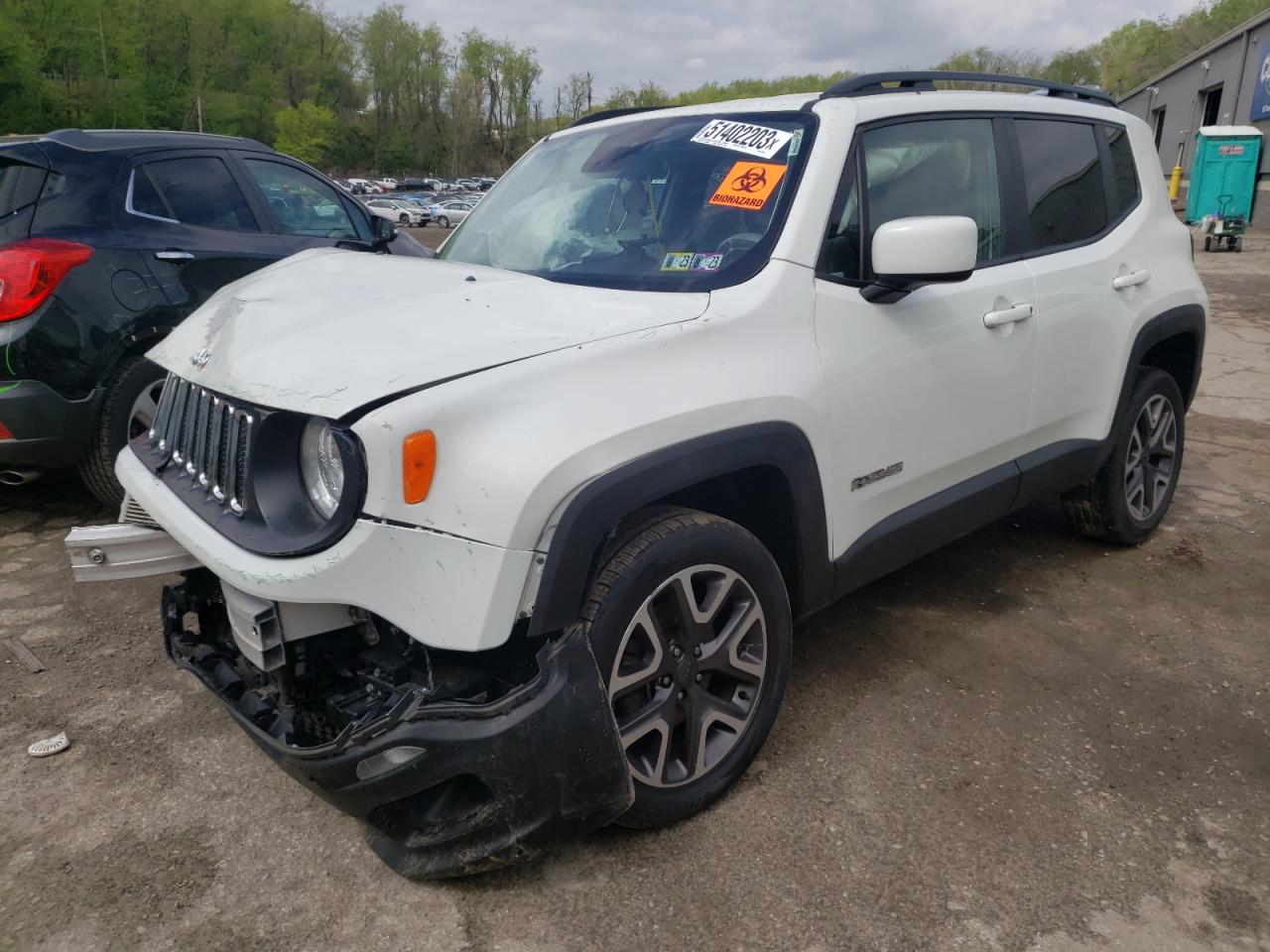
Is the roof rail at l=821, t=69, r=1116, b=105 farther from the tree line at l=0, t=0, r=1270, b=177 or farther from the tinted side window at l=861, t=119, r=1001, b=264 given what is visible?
the tree line at l=0, t=0, r=1270, b=177

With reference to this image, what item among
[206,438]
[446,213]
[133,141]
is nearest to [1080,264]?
[206,438]

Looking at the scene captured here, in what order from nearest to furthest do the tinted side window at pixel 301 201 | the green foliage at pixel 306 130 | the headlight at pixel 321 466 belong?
the headlight at pixel 321 466, the tinted side window at pixel 301 201, the green foliage at pixel 306 130

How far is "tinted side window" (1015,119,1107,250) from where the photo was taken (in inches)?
140

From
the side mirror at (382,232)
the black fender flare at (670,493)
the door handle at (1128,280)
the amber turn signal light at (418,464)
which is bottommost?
the black fender flare at (670,493)

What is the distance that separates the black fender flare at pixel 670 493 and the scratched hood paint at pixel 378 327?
32 centimetres

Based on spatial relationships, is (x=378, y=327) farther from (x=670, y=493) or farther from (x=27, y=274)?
(x=27, y=274)

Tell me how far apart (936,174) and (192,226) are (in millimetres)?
3576

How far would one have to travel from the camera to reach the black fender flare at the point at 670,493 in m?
2.04

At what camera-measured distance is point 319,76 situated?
92.6 m

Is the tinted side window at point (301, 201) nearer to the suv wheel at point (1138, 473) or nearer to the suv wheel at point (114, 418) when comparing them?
the suv wheel at point (114, 418)

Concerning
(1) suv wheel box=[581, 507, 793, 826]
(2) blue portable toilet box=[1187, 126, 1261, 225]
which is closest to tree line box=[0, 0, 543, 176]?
(2) blue portable toilet box=[1187, 126, 1261, 225]

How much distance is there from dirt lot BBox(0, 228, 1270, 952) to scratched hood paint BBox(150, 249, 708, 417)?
1.15m

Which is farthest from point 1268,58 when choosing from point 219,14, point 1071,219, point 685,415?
point 219,14

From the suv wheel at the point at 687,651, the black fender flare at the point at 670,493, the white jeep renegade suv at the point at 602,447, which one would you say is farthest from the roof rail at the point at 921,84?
the suv wheel at the point at 687,651
